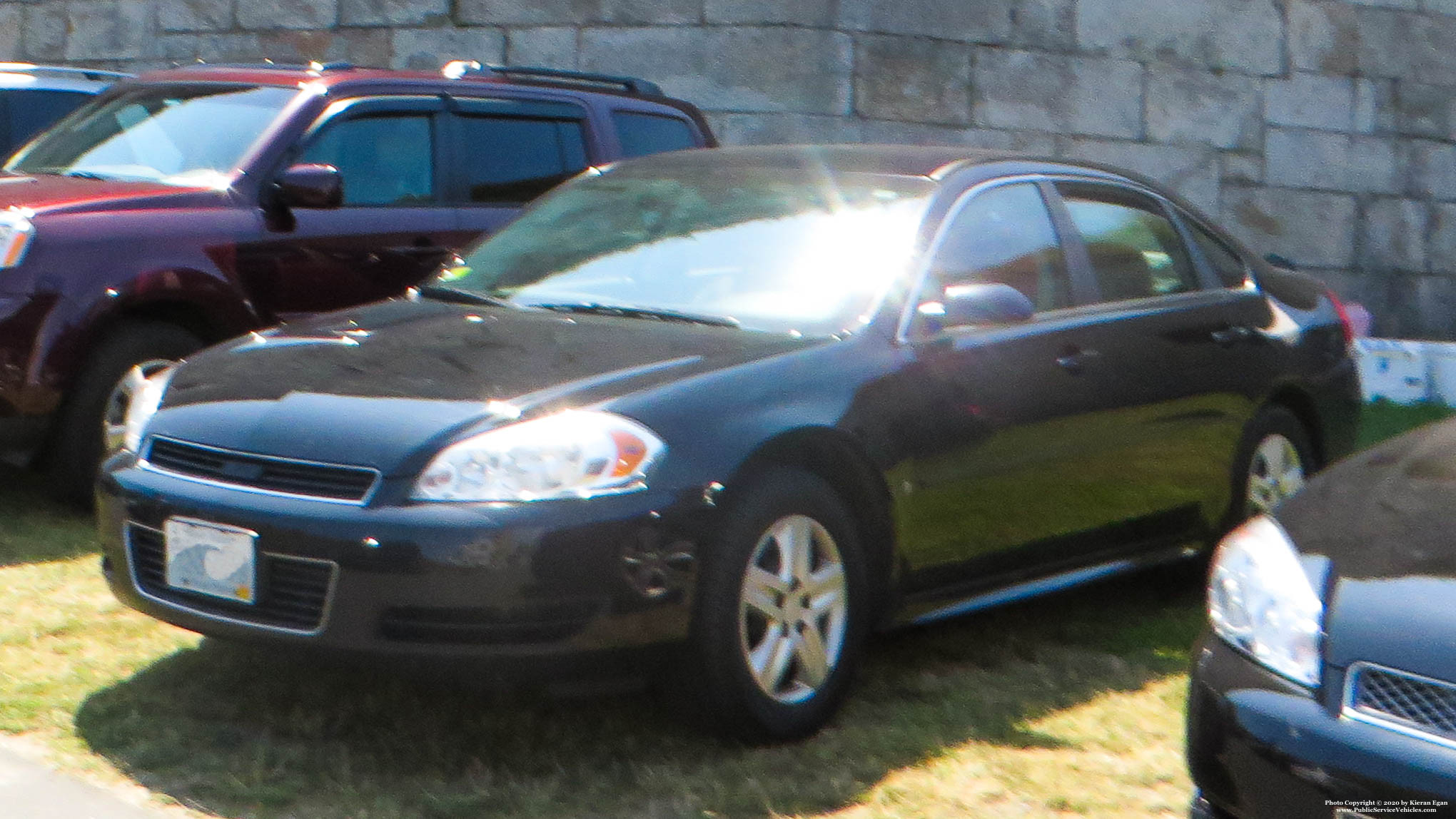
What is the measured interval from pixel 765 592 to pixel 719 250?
3.96 feet

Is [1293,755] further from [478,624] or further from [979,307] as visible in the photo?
Answer: [979,307]

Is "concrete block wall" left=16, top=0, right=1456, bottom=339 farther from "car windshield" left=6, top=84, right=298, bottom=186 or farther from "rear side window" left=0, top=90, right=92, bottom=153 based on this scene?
"car windshield" left=6, top=84, right=298, bottom=186

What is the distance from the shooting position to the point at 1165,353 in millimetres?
5820

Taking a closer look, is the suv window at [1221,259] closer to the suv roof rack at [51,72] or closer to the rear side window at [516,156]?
the rear side window at [516,156]

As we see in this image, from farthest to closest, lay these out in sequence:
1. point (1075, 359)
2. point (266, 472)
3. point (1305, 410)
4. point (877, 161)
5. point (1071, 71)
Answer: point (1071, 71), point (1305, 410), point (877, 161), point (1075, 359), point (266, 472)

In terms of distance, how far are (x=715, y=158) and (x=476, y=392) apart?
5.95 feet

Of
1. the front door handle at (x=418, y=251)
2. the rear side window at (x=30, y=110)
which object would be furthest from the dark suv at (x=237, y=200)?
the rear side window at (x=30, y=110)

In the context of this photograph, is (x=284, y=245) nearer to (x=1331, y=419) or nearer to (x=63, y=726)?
(x=63, y=726)

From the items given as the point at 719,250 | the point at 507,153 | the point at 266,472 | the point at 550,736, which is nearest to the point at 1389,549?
the point at 550,736

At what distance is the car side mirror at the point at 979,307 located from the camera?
16.3ft

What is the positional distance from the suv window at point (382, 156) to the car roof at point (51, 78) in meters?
2.42

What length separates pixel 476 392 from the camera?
14.2 feet

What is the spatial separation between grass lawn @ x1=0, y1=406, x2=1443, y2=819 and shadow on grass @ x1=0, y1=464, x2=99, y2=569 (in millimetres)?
576

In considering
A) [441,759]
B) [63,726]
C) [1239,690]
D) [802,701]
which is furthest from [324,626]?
[1239,690]
